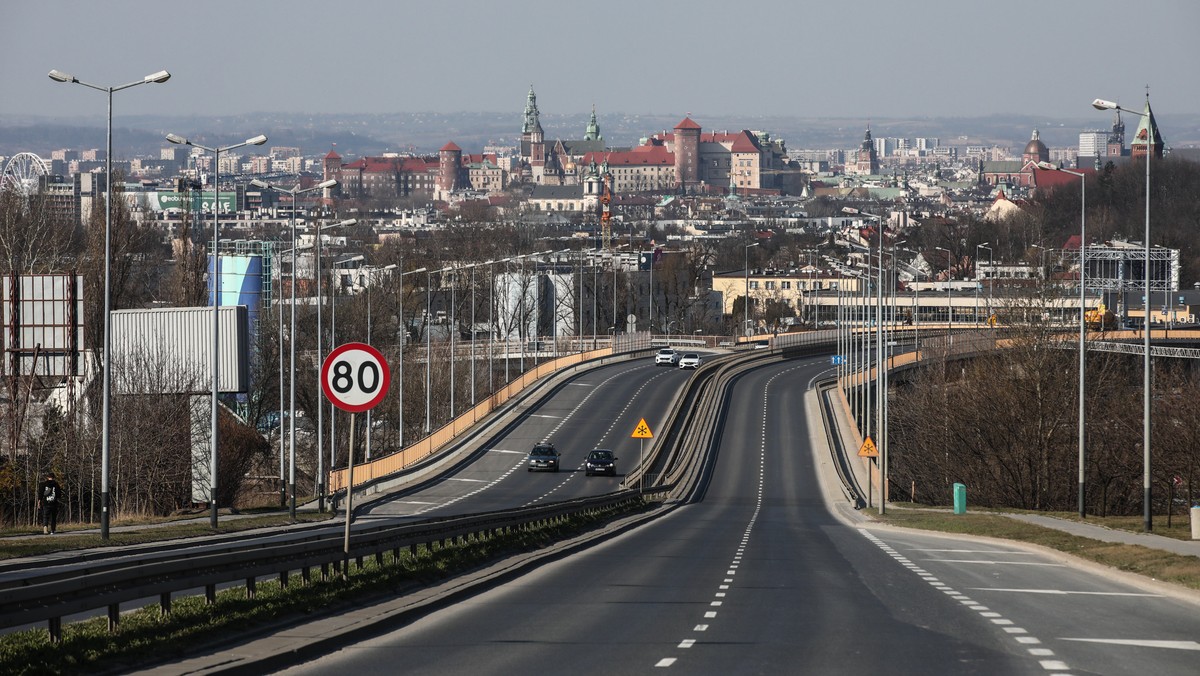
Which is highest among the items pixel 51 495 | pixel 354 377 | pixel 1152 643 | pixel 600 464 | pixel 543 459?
pixel 354 377

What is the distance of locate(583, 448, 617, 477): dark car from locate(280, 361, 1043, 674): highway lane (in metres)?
31.8

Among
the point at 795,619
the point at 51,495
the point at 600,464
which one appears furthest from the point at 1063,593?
the point at 600,464

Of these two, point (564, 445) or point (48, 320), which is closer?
point (48, 320)

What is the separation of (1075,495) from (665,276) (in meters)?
120

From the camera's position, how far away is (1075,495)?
2473 inches

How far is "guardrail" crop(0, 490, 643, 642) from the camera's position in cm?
1225

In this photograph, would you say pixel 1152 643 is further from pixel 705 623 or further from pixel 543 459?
pixel 543 459

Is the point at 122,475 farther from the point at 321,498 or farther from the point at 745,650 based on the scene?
the point at 745,650

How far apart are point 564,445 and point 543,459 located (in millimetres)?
7287

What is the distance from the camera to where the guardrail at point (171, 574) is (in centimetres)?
1225

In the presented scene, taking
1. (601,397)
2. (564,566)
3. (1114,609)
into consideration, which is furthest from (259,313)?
(1114,609)

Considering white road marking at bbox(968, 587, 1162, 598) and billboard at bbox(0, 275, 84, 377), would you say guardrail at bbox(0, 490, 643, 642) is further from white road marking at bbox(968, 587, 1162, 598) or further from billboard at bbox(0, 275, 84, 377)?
billboard at bbox(0, 275, 84, 377)

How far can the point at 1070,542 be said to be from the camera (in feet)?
96.3

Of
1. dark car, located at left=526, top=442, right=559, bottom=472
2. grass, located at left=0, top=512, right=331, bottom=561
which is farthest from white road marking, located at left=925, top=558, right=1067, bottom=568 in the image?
dark car, located at left=526, top=442, right=559, bottom=472
